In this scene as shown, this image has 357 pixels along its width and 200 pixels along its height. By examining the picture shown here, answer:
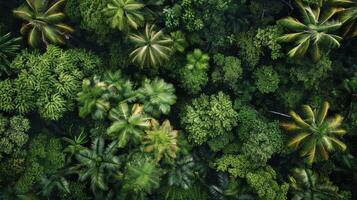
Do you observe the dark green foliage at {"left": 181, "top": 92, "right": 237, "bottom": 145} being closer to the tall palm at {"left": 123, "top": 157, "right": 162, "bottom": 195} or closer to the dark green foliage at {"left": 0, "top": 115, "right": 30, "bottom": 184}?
the tall palm at {"left": 123, "top": 157, "right": 162, "bottom": 195}

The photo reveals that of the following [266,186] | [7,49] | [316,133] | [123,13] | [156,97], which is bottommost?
[266,186]

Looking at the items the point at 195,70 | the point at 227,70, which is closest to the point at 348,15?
the point at 227,70

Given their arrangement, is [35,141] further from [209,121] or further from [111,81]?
[209,121]

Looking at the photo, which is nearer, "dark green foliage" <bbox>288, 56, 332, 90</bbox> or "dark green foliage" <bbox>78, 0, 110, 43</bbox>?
"dark green foliage" <bbox>78, 0, 110, 43</bbox>

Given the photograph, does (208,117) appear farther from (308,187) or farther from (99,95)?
(308,187)

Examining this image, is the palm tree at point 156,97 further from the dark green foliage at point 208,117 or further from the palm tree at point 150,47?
the dark green foliage at point 208,117

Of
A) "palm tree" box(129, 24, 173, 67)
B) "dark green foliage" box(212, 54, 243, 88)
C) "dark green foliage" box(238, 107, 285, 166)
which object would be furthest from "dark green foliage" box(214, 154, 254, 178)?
"palm tree" box(129, 24, 173, 67)

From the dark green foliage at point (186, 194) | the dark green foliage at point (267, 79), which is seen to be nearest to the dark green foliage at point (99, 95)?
the dark green foliage at point (186, 194)
